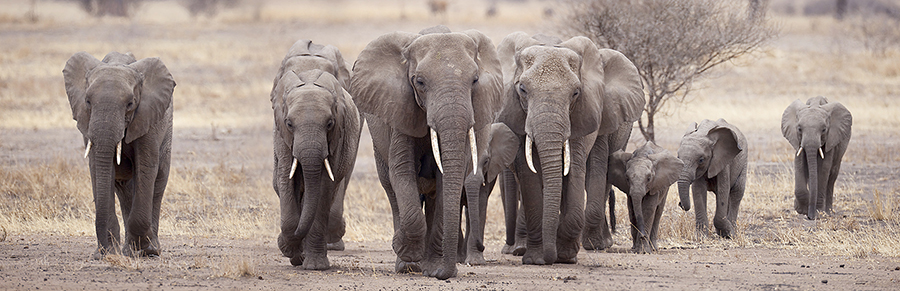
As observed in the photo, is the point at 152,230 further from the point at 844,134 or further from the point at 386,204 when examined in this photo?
the point at 844,134

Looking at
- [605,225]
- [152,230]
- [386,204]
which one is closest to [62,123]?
[386,204]

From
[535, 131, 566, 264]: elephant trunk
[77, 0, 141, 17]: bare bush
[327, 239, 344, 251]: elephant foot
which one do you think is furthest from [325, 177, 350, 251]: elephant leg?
[77, 0, 141, 17]: bare bush

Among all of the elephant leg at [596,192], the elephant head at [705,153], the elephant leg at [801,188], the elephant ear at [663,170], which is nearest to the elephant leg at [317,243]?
the elephant leg at [596,192]

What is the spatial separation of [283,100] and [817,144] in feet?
25.5

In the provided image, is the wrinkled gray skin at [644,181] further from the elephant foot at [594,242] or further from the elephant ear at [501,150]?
the elephant ear at [501,150]

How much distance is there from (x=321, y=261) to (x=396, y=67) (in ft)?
5.85

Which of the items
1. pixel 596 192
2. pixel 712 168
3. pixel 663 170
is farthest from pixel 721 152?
pixel 596 192

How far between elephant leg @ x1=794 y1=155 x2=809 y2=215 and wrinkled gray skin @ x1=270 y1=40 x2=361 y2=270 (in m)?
7.05

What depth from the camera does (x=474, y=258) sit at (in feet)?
30.5

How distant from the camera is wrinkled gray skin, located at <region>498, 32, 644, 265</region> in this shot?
8.61m

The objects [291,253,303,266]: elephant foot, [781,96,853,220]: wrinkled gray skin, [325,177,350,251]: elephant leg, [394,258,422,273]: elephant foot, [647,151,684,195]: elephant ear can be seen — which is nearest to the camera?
[394,258,422,273]: elephant foot

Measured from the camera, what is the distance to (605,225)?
36.0 feet

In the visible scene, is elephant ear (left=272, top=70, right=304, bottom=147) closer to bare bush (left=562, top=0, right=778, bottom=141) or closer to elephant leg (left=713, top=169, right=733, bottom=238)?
elephant leg (left=713, top=169, right=733, bottom=238)

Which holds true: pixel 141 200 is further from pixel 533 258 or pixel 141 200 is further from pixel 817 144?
pixel 817 144
